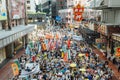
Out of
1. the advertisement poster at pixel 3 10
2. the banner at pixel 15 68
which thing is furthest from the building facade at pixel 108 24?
the banner at pixel 15 68

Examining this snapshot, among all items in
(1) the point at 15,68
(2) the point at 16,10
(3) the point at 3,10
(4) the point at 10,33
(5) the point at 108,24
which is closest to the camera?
(1) the point at 15,68

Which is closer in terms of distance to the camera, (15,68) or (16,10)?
Answer: (15,68)

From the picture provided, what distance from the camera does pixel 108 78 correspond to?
25500 mm

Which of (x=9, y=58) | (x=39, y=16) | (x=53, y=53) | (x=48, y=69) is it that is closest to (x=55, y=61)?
(x=48, y=69)

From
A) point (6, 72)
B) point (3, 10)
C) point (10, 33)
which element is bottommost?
point (6, 72)

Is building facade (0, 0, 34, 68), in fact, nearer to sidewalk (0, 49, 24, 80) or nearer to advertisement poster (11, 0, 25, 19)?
advertisement poster (11, 0, 25, 19)

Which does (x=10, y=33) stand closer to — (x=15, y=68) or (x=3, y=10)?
(x=3, y=10)

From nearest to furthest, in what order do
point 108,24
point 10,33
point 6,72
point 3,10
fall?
point 6,72 < point 10,33 < point 3,10 < point 108,24

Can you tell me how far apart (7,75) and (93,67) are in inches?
403

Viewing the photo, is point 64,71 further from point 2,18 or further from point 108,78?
point 2,18

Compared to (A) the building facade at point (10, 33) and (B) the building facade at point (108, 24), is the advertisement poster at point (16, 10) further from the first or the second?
(B) the building facade at point (108, 24)

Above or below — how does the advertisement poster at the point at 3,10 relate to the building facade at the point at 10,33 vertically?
above

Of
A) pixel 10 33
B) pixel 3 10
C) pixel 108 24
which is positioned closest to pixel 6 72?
pixel 10 33

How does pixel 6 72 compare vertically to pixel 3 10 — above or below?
below
